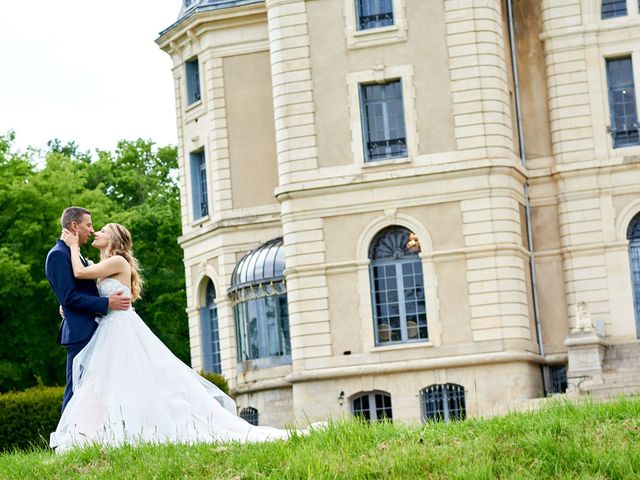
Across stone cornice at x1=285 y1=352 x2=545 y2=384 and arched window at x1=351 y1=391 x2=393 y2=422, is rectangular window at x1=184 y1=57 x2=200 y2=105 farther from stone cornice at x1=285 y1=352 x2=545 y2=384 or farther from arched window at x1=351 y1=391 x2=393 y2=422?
arched window at x1=351 y1=391 x2=393 y2=422

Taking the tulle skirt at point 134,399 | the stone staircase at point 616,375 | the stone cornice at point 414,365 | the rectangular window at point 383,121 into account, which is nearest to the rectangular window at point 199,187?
the rectangular window at point 383,121

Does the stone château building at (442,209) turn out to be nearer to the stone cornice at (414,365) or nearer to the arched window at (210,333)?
the stone cornice at (414,365)

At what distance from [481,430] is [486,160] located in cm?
2226

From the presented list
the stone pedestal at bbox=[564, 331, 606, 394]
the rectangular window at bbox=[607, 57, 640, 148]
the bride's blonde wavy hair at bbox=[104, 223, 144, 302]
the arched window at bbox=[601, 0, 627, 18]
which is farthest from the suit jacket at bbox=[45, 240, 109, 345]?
the arched window at bbox=[601, 0, 627, 18]

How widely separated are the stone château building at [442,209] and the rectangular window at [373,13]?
0.03 metres

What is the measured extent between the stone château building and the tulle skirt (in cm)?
1936

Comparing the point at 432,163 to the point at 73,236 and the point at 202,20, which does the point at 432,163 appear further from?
the point at 73,236

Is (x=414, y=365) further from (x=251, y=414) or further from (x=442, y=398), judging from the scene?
(x=251, y=414)

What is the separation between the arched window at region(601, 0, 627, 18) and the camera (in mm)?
36562

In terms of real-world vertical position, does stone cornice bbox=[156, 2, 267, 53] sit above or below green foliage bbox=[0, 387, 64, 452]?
above

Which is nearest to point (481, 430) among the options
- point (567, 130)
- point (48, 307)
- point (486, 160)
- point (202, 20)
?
point (486, 160)

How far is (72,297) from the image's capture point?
14.4 m

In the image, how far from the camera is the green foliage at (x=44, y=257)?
150 feet

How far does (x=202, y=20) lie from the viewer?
40562 millimetres
